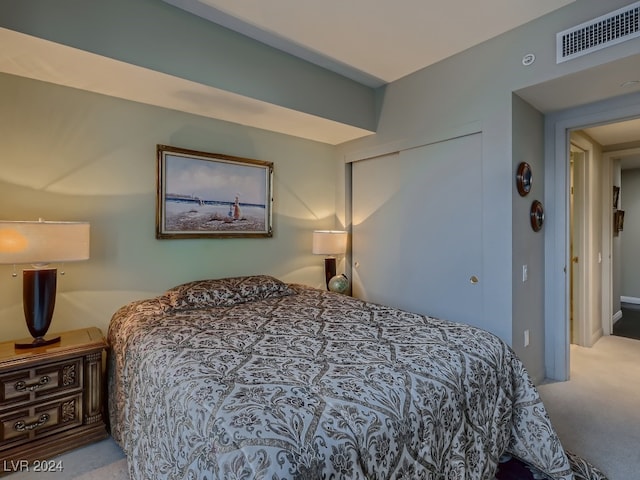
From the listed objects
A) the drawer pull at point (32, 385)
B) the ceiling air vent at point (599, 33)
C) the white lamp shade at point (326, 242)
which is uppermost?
the ceiling air vent at point (599, 33)

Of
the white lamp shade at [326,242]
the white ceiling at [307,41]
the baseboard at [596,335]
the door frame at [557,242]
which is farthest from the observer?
the baseboard at [596,335]

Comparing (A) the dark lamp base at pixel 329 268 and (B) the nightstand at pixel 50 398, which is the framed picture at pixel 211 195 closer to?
(A) the dark lamp base at pixel 329 268

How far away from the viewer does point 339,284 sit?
3.48 metres

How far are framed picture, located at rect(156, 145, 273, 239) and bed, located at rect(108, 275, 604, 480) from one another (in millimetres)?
799

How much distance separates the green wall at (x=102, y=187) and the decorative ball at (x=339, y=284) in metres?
0.76

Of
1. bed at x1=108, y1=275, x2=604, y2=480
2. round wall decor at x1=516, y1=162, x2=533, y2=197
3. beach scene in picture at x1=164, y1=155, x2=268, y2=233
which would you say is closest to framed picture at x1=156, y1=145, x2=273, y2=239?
beach scene in picture at x1=164, y1=155, x2=268, y2=233

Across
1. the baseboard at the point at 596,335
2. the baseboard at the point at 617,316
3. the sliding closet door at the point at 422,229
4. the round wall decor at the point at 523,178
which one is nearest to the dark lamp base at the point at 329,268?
the sliding closet door at the point at 422,229

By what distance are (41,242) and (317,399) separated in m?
1.76

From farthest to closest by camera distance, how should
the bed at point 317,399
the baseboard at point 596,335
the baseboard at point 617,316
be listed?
the baseboard at point 617,316 < the baseboard at point 596,335 < the bed at point 317,399

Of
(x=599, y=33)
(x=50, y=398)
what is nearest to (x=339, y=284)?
(x=50, y=398)

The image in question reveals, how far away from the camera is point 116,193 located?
2482 mm

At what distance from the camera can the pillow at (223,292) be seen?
94.5 inches

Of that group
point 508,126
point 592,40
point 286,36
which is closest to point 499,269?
point 508,126

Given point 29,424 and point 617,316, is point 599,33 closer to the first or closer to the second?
point 29,424
